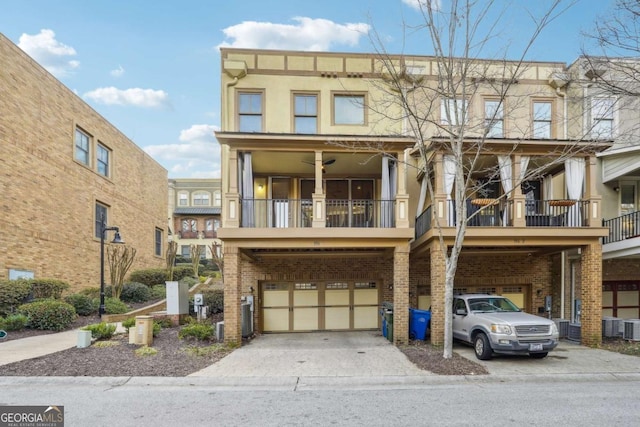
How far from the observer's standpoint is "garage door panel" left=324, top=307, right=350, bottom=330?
1371 cm

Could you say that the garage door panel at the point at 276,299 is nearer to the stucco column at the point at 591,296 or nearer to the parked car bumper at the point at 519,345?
the parked car bumper at the point at 519,345

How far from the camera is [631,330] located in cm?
1141

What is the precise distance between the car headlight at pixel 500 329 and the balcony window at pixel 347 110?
8432mm

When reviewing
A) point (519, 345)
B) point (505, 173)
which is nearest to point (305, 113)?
point (505, 173)

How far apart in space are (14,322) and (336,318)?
10.5m

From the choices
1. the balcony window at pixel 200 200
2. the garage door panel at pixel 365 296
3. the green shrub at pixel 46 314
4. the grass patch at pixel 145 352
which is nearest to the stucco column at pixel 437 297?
the garage door panel at pixel 365 296

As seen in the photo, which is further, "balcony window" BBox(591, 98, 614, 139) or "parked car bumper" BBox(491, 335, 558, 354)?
"balcony window" BBox(591, 98, 614, 139)

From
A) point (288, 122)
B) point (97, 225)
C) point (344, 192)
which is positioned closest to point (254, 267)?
point (344, 192)

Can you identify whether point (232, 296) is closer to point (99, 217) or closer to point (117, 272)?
point (117, 272)

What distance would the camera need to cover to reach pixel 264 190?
1427cm

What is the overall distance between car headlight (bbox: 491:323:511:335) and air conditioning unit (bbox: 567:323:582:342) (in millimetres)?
4332

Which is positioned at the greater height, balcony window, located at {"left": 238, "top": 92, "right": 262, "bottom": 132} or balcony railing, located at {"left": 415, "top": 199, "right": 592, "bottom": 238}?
balcony window, located at {"left": 238, "top": 92, "right": 262, "bottom": 132}

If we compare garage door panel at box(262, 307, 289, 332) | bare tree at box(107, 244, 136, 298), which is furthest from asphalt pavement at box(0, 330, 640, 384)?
bare tree at box(107, 244, 136, 298)

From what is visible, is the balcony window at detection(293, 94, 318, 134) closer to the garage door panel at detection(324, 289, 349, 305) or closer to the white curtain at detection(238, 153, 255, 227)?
the white curtain at detection(238, 153, 255, 227)
